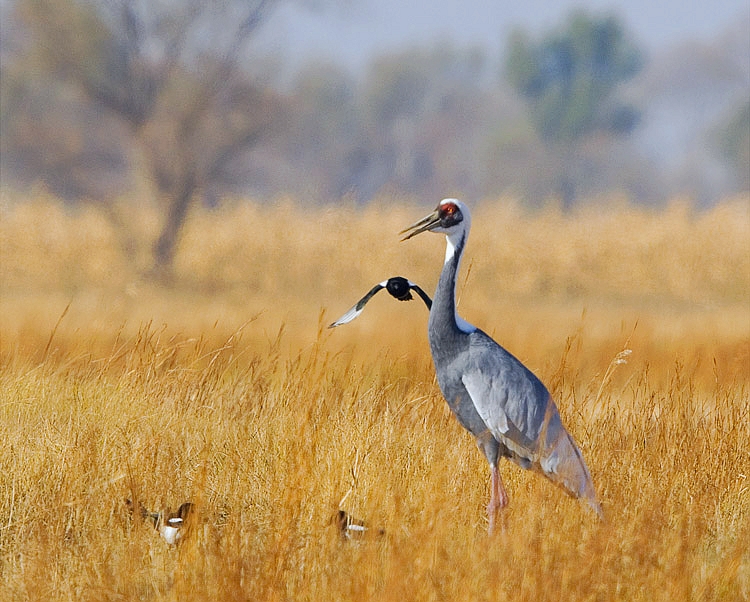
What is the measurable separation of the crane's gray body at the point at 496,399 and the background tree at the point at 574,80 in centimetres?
3830

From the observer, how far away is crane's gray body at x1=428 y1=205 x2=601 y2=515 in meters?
4.10

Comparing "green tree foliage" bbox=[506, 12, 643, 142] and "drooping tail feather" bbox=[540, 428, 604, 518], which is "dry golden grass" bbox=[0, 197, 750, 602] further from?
"green tree foliage" bbox=[506, 12, 643, 142]

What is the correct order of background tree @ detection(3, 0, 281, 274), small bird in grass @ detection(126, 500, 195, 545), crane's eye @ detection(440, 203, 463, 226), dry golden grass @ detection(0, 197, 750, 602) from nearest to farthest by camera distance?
dry golden grass @ detection(0, 197, 750, 602) → small bird in grass @ detection(126, 500, 195, 545) → crane's eye @ detection(440, 203, 463, 226) → background tree @ detection(3, 0, 281, 274)

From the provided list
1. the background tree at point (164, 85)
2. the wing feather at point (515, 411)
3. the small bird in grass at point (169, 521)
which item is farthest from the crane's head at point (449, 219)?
the background tree at point (164, 85)

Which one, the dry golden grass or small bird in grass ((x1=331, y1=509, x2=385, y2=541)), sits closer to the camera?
the dry golden grass

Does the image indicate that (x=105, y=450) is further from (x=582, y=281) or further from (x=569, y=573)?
(x=582, y=281)

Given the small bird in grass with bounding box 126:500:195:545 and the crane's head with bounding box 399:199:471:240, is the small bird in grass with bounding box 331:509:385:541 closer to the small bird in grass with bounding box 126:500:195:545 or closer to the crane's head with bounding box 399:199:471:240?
the small bird in grass with bounding box 126:500:195:545

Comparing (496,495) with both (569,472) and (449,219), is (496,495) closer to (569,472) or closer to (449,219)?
(569,472)

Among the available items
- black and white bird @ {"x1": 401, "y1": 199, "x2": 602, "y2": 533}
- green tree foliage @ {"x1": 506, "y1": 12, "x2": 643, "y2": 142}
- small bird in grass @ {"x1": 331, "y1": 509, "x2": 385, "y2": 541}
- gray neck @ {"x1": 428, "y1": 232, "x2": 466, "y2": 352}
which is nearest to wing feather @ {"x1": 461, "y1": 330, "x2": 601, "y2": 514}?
black and white bird @ {"x1": 401, "y1": 199, "x2": 602, "y2": 533}

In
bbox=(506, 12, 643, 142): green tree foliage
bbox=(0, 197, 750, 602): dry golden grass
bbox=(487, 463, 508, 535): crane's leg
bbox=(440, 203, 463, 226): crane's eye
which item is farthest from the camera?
bbox=(506, 12, 643, 142): green tree foliage

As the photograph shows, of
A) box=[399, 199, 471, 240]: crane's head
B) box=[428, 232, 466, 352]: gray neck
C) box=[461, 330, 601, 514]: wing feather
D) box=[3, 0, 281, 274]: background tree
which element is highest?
box=[3, 0, 281, 274]: background tree

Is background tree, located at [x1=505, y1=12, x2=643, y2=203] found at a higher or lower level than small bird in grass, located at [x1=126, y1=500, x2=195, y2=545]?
higher

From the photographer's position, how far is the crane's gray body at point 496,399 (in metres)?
4.10

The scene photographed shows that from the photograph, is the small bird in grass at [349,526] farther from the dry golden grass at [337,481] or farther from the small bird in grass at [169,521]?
the small bird in grass at [169,521]
